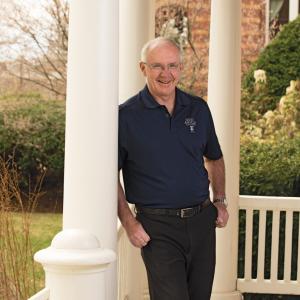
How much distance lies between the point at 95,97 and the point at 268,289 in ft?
11.8

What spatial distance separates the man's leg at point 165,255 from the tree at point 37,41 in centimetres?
906

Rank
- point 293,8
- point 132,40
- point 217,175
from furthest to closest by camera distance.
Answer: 1. point 293,8
2. point 132,40
3. point 217,175

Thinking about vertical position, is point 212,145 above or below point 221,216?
above

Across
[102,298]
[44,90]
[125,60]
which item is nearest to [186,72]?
[44,90]

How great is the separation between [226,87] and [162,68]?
2.03 metres

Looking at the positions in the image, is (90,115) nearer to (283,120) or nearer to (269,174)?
(269,174)

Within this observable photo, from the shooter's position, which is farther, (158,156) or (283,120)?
(283,120)

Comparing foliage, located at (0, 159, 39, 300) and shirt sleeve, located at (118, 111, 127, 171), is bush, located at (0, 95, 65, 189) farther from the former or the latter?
shirt sleeve, located at (118, 111, 127, 171)

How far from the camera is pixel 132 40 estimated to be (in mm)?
5418

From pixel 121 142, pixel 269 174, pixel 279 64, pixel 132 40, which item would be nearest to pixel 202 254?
pixel 121 142

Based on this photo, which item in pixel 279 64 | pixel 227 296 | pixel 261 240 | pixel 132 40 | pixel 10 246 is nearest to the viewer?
pixel 10 246

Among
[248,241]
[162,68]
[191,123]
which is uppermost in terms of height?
[162,68]

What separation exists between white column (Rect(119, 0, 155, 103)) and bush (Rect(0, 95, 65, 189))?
621cm

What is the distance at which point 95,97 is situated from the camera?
3287 mm
